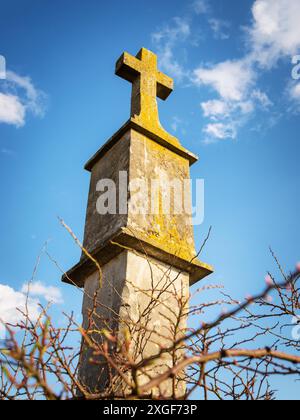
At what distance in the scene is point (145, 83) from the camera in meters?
4.65

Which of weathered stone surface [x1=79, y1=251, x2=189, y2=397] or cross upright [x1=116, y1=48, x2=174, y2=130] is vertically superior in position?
cross upright [x1=116, y1=48, x2=174, y2=130]

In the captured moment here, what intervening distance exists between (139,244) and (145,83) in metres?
2.27

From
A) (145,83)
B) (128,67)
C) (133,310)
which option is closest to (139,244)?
(133,310)

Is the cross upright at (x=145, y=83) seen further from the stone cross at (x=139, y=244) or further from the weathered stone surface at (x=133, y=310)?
the weathered stone surface at (x=133, y=310)

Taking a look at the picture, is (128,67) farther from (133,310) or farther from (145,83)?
(133,310)

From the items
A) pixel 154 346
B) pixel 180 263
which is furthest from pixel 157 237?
pixel 154 346

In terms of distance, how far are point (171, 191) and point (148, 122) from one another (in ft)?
2.69

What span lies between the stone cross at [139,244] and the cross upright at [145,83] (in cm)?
1

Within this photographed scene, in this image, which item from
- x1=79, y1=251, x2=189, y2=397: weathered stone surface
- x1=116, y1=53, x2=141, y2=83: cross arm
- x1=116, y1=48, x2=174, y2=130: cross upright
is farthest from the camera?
x1=116, y1=53, x2=141, y2=83: cross arm

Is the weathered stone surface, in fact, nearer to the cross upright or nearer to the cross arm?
the cross upright

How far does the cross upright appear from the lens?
4285mm

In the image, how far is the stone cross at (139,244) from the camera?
2.90 m

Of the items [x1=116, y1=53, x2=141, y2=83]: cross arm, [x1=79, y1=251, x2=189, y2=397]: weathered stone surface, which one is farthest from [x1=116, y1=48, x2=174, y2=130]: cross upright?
[x1=79, y1=251, x2=189, y2=397]: weathered stone surface

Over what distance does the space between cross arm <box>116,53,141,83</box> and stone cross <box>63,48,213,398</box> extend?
1 centimetres
